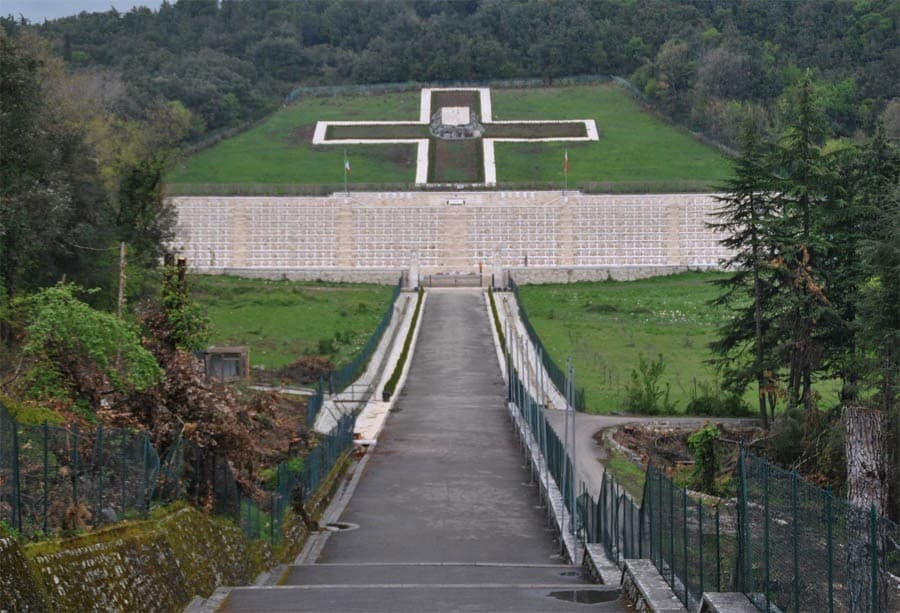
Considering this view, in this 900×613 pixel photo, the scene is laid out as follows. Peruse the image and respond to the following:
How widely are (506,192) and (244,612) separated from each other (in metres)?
60.3

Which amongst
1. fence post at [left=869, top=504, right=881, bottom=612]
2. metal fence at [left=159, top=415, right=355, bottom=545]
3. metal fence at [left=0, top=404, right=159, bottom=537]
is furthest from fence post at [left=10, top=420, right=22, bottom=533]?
fence post at [left=869, top=504, right=881, bottom=612]

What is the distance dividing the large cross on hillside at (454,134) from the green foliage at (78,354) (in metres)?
59.2

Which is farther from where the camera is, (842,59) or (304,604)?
(842,59)

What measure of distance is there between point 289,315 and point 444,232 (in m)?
22.0

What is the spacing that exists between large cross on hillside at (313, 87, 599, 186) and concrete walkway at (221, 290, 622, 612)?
4293 centimetres

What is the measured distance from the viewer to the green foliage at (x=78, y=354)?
1861 centimetres

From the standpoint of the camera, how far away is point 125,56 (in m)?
120

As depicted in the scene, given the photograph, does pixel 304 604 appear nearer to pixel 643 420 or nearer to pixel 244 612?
pixel 244 612

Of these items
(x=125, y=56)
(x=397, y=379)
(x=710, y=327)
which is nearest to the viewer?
(x=397, y=379)

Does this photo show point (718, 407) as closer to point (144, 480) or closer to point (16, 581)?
point (144, 480)

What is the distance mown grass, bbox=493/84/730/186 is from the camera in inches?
3049

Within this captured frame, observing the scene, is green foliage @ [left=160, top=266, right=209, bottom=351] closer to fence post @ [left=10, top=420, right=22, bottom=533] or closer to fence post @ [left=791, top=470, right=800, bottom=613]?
fence post @ [left=10, top=420, right=22, bottom=533]

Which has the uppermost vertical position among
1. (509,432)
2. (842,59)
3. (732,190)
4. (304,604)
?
(842,59)

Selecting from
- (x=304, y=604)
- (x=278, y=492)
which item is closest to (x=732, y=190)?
(x=278, y=492)
